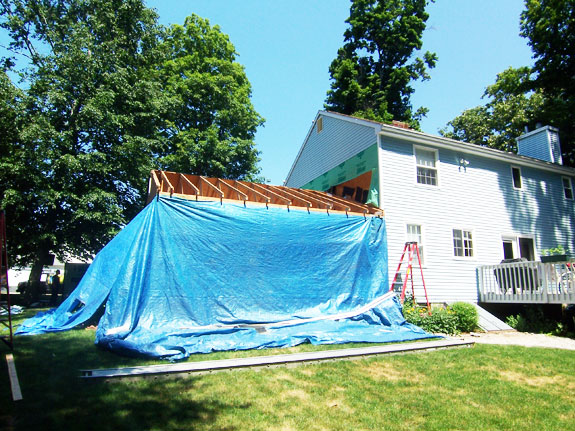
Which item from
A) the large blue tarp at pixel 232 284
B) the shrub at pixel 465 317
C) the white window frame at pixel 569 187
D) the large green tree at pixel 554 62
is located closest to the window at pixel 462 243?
the shrub at pixel 465 317

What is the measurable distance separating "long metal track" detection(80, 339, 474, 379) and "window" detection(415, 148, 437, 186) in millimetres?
6914

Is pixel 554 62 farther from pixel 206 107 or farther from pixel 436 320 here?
pixel 206 107

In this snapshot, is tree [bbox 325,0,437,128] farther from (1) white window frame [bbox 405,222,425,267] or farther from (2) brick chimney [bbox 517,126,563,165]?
(1) white window frame [bbox 405,222,425,267]

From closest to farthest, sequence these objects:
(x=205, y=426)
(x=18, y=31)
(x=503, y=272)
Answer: (x=205, y=426) → (x=503, y=272) → (x=18, y=31)

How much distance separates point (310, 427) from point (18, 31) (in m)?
22.3

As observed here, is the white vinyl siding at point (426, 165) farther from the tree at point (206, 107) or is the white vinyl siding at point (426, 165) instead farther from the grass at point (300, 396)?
the tree at point (206, 107)

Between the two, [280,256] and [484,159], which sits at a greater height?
[484,159]

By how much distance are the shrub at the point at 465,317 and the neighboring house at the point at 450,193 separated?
5.76ft

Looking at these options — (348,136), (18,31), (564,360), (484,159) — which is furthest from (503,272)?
(18,31)

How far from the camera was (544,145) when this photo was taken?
16.3m

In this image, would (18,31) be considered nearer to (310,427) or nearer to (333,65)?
(333,65)

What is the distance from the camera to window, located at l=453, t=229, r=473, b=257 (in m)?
12.8

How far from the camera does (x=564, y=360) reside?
670 centimetres

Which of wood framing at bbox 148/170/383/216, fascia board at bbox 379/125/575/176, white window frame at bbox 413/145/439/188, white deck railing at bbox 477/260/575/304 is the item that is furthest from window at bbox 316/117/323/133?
white deck railing at bbox 477/260/575/304
